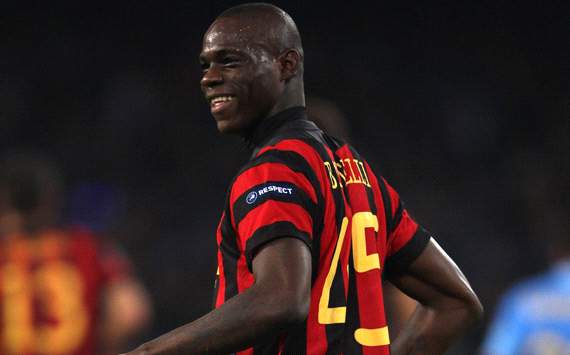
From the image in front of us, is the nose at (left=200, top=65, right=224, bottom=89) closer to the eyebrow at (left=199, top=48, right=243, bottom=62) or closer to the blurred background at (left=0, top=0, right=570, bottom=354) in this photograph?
the eyebrow at (left=199, top=48, right=243, bottom=62)

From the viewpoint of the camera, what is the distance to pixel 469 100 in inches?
465

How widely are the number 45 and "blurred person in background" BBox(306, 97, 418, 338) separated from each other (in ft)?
5.62

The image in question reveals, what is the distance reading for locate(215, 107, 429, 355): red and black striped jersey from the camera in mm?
2512

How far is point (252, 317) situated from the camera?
2361mm

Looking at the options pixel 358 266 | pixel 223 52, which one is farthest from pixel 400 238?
pixel 223 52

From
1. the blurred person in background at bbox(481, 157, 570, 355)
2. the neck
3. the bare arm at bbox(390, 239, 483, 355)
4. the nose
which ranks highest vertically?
the nose

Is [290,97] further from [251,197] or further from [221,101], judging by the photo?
[251,197]

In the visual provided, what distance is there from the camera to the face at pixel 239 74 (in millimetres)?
2828

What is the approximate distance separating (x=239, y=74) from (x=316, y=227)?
484 mm

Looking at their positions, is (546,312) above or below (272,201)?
below

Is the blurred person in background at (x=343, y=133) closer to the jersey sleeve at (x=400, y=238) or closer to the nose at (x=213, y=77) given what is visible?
the jersey sleeve at (x=400, y=238)

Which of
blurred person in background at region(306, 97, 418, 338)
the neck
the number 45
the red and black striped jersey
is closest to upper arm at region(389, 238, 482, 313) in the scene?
the red and black striped jersey

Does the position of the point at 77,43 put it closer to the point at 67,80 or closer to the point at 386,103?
the point at 67,80

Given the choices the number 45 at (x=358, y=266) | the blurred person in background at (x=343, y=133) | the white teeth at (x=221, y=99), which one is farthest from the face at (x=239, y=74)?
the blurred person in background at (x=343, y=133)
